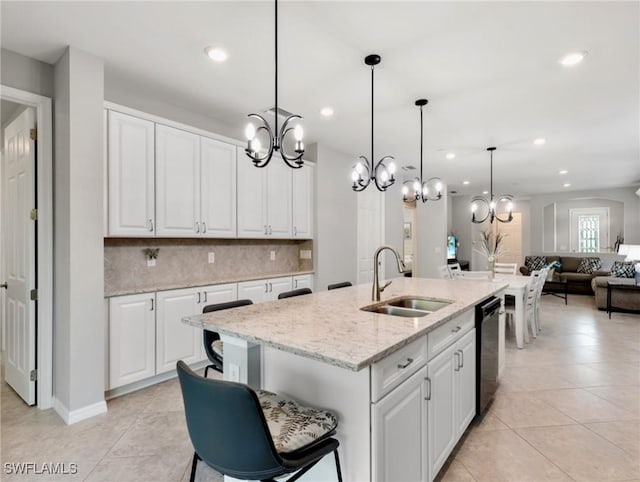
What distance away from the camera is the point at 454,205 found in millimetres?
10859

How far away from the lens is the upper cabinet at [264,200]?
3939 mm

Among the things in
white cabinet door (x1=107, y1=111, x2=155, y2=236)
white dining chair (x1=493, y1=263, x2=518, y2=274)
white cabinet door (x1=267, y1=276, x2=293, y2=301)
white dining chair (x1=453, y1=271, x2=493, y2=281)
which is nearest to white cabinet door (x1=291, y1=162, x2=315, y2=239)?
white cabinet door (x1=267, y1=276, x2=293, y2=301)

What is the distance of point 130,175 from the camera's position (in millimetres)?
2953

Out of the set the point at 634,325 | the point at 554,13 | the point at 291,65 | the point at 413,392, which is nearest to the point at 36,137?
the point at 291,65

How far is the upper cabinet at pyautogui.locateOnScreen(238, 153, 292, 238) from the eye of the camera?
Answer: 3.94 meters

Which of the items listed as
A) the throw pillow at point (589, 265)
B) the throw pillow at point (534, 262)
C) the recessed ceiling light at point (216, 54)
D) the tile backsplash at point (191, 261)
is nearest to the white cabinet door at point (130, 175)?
the tile backsplash at point (191, 261)

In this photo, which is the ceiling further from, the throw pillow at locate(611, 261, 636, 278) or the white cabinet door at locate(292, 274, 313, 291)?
the throw pillow at locate(611, 261, 636, 278)

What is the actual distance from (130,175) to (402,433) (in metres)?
2.86

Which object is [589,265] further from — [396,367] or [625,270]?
[396,367]

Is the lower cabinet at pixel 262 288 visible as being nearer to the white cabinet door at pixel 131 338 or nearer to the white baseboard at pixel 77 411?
the white cabinet door at pixel 131 338

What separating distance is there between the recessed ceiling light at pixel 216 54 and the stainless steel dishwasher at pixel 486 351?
2.65 metres

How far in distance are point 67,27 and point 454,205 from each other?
10.5 meters

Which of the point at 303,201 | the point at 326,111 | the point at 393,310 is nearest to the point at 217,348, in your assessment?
the point at 393,310

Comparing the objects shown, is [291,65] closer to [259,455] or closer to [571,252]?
[259,455]
